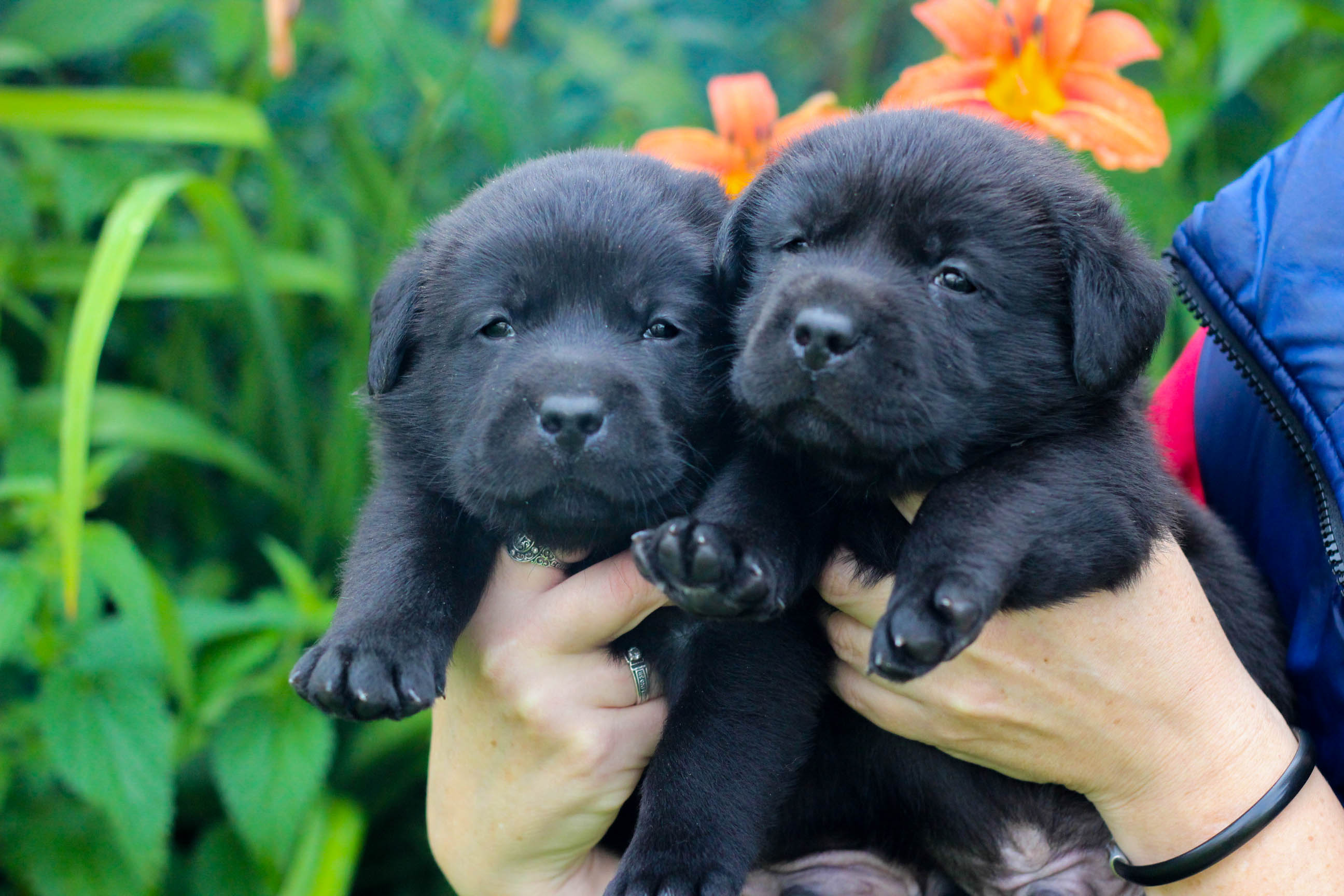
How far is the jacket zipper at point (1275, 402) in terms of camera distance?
1546 mm

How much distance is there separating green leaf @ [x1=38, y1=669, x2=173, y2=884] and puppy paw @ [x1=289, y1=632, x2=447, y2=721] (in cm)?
89

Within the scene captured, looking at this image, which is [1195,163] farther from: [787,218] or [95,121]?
[95,121]

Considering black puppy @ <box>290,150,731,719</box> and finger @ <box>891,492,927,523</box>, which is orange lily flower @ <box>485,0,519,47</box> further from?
finger @ <box>891,492,927,523</box>

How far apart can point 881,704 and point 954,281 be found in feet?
1.95

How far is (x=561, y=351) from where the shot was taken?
1573mm

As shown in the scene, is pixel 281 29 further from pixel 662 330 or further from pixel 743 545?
pixel 743 545

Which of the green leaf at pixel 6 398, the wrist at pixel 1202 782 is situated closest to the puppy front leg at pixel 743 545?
the wrist at pixel 1202 782

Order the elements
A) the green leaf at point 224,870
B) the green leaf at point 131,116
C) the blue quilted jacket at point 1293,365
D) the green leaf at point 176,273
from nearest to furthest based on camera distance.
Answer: the blue quilted jacket at point 1293,365
the green leaf at point 224,870
the green leaf at point 131,116
the green leaf at point 176,273

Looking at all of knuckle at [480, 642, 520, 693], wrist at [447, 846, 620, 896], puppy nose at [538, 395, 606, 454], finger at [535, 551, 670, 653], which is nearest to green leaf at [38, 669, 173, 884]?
wrist at [447, 846, 620, 896]

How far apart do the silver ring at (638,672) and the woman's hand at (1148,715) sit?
0.36 m

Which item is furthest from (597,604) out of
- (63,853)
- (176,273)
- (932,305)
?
(176,273)

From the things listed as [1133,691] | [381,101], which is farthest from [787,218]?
[381,101]

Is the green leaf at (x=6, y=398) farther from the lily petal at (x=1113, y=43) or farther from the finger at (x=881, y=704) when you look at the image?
the lily petal at (x=1113, y=43)

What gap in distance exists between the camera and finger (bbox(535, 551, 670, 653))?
166 centimetres
